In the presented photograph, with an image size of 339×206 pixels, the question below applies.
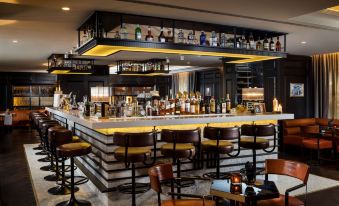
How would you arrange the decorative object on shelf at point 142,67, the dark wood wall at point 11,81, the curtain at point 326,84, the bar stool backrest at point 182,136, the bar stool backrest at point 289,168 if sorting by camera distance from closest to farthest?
the bar stool backrest at point 289,168, the bar stool backrest at point 182,136, the curtain at point 326,84, the decorative object on shelf at point 142,67, the dark wood wall at point 11,81

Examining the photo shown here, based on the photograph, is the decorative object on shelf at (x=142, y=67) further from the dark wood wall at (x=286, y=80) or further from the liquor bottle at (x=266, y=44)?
the liquor bottle at (x=266, y=44)

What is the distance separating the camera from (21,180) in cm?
586

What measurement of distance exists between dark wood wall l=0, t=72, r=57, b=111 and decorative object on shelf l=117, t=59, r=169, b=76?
8010 millimetres

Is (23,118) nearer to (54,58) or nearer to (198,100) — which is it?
(54,58)

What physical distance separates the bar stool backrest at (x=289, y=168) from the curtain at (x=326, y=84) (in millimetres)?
6376

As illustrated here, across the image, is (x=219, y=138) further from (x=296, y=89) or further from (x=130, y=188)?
(x=296, y=89)

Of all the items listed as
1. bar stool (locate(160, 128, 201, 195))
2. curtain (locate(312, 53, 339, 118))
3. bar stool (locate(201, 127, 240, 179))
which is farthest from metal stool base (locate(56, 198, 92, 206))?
curtain (locate(312, 53, 339, 118))

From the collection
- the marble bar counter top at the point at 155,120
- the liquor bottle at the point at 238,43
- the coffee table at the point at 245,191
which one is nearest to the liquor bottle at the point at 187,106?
the marble bar counter top at the point at 155,120

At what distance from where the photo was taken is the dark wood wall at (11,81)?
16.0 metres

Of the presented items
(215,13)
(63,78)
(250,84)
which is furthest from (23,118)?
(215,13)

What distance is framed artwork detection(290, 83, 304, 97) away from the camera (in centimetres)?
911

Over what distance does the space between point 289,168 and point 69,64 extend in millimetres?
7875

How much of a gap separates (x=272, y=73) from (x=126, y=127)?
6.15 m

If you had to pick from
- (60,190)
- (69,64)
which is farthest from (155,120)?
(69,64)
